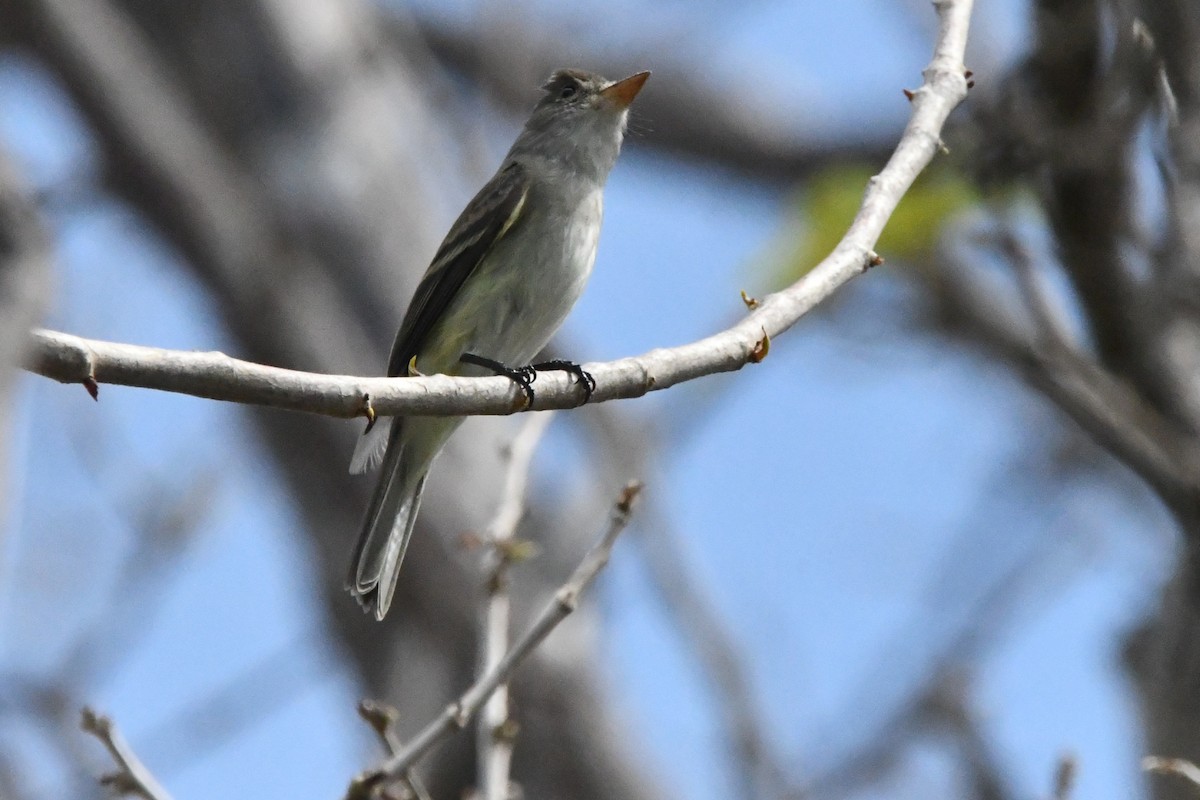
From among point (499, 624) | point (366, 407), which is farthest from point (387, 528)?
point (366, 407)

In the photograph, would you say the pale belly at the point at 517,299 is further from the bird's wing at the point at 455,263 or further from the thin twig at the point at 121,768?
the thin twig at the point at 121,768

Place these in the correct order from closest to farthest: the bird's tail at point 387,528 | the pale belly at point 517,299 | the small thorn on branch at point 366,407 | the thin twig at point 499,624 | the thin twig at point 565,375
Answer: the thin twig at point 565,375 < the small thorn on branch at point 366,407 < the thin twig at point 499,624 < the bird's tail at point 387,528 < the pale belly at point 517,299

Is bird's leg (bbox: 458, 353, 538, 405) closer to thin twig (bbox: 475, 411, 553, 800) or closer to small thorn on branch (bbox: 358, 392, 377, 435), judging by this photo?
thin twig (bbox: 475, 411, 553, 800)

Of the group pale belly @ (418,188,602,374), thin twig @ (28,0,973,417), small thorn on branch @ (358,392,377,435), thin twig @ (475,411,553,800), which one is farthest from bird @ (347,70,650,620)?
small thorn on branch @ (358,392,377,435)

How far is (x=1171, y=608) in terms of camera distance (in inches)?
164

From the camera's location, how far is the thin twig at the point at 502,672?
8.23 feet

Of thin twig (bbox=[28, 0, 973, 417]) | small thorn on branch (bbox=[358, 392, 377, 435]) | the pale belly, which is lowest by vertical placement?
small thorn on branch (bbox=[358, 392, 377, 435])

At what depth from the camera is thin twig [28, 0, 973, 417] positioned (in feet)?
7.25

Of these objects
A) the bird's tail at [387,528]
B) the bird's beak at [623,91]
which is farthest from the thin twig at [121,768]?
the bird's beak at [623,91]

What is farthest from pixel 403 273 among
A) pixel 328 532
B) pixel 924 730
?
pixel 924 730

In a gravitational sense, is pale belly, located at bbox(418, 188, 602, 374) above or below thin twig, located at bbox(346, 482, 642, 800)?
above

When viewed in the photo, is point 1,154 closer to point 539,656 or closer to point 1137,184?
point 1137,184

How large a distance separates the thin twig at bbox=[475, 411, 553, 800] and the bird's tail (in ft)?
2.08

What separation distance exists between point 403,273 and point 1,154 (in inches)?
206
